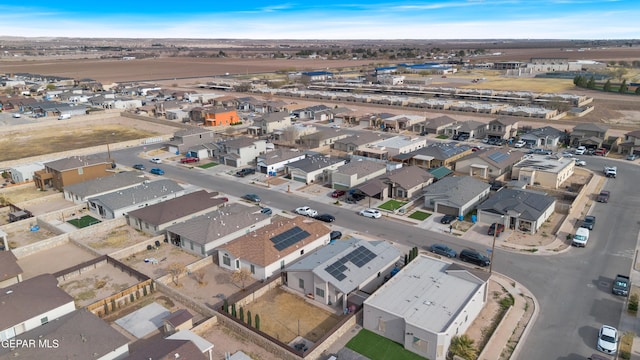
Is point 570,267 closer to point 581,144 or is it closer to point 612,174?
point 612,174

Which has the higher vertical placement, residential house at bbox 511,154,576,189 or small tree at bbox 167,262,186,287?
residential house at bbox 511,154,576,189

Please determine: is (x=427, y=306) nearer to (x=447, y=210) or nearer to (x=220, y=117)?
(x=447, y=210)

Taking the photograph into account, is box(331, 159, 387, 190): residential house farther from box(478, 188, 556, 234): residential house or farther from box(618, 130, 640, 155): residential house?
box(618, 130, 640, 155): residential house

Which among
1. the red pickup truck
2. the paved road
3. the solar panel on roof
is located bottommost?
the paved road

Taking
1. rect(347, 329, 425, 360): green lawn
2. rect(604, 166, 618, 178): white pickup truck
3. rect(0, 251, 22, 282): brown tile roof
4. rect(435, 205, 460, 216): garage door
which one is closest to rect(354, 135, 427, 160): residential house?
rect(435, 205, 460, 216): garage door

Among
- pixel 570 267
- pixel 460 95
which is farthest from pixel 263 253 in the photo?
pixel 460 95

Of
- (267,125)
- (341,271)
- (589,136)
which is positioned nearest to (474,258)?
(341,271)
